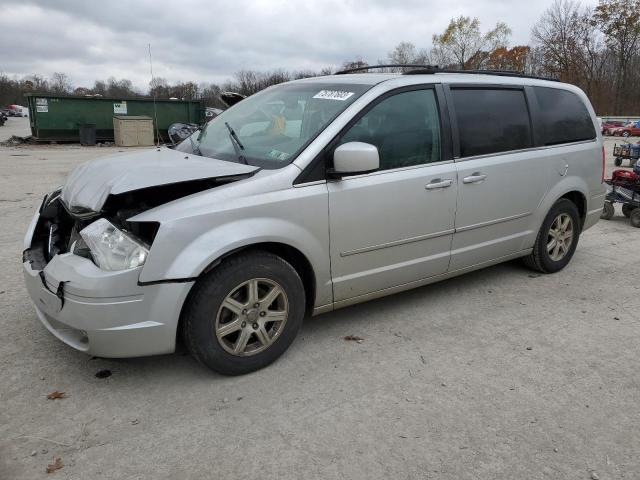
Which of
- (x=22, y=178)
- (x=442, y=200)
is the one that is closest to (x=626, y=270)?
(x=442, y=200)

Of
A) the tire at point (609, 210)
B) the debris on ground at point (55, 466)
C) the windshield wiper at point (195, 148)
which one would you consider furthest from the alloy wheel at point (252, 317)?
the tire at point (609, 210)

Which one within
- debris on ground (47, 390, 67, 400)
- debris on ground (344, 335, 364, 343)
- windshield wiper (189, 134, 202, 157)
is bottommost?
debris on ground (47, 390, 67, 400)

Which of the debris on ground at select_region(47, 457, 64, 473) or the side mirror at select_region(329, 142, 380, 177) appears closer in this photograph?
the debris on ground at select_region(47, 457, 64, 473)

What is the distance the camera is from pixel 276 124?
373cm

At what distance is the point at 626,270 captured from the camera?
17.4ft

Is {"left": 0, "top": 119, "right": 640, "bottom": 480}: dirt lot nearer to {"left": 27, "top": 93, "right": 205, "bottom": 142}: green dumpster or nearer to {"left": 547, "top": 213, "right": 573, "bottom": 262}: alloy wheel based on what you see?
{"left": 547, "top": 213, "right": 573, "bottom": 262}: alloy wheel

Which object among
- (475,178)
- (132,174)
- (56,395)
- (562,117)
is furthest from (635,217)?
(56,395)

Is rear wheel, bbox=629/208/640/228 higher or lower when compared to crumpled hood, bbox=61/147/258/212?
lower

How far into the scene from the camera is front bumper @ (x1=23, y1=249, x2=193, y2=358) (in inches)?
107

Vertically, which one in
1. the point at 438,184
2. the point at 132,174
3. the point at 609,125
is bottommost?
the point at 438,184

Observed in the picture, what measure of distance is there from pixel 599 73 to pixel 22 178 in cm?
5790

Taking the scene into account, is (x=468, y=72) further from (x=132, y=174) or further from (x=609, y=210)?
(x=609, y=210)

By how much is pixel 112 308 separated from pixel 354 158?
5.27ft

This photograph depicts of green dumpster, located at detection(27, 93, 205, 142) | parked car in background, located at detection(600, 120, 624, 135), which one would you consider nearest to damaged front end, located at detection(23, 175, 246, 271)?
green dumpster, located at detection(27, 93, 205, 142)
